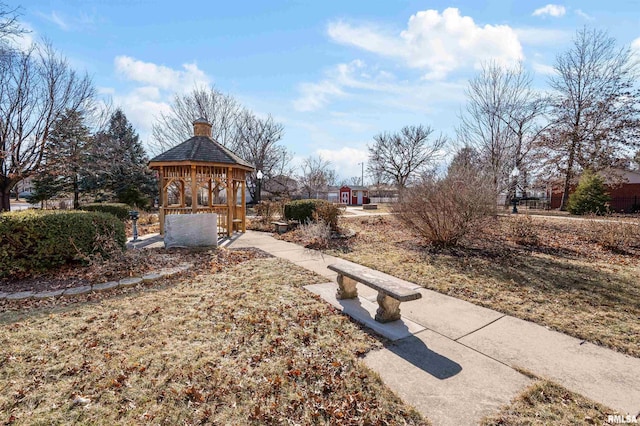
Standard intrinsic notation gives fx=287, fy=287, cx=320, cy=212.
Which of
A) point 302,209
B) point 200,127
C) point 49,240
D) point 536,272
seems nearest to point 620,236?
point 536,272

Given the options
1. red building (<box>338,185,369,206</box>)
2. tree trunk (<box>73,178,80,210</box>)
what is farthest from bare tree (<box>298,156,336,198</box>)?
tree trunk (<box>73,178,80,210</box>)

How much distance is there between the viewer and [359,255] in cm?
A: 721

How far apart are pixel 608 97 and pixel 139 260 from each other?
27218mm

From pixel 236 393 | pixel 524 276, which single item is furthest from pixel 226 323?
pixel 524 276

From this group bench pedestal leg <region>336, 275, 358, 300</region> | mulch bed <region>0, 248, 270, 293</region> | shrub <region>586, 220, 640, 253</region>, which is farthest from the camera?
shrub <region>586, 220, 640, 253</region>

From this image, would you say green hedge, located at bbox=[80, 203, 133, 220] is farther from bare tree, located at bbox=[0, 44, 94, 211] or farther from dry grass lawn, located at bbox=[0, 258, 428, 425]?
dry grass lawn, located at bbox=[0, 258, 428, 425]

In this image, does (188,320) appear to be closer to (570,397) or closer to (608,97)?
(570,397)

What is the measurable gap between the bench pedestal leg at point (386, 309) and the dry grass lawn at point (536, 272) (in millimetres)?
1537

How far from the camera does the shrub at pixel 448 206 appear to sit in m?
7.05

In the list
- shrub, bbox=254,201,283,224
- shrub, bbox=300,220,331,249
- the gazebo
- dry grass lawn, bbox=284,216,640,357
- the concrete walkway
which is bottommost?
the concrete walkway

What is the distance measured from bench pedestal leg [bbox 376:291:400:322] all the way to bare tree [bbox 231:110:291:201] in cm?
2576

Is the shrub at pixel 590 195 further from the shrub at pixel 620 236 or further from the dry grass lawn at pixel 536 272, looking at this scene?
the shrub at pixel 620 236

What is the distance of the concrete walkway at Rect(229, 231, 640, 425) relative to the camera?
2.26 meters

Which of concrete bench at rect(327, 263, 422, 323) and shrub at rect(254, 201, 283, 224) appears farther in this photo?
shrub at rect(254, 201, 283, 224)
